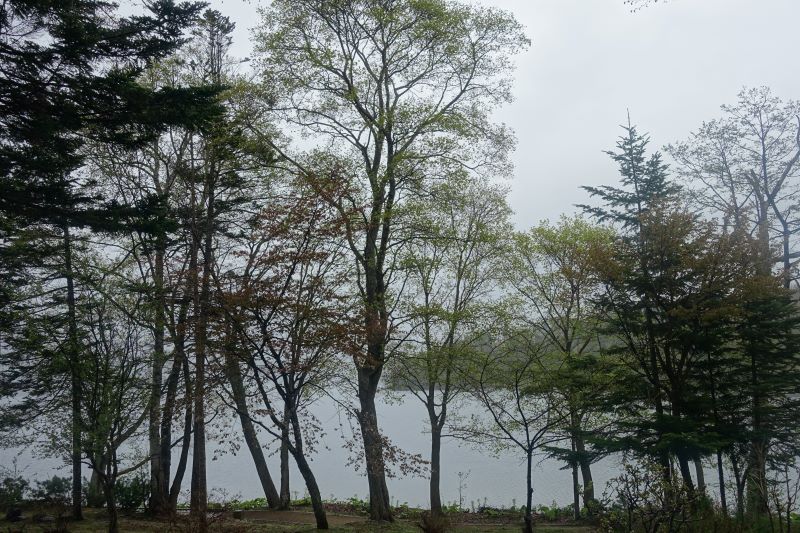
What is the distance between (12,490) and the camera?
1752cm

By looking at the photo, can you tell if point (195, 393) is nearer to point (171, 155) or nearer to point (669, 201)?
point (171, 155)

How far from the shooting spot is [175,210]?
1366 centimetres

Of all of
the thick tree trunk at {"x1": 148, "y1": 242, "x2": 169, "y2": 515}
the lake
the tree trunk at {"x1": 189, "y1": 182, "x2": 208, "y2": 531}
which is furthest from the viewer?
the lake

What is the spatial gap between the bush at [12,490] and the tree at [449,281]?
420 inches

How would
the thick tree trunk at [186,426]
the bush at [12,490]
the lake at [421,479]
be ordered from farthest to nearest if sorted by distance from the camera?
the lake at [421,479]
the bush at [12,490]
the thick tree trunk at [186,426]

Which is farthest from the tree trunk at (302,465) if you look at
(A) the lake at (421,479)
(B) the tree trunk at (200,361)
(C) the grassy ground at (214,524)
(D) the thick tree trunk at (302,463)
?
(A) the lake at (421,479)

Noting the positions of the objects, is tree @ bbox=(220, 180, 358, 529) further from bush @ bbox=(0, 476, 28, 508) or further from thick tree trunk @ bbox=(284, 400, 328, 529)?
bush @ bbox=(0, 476, 28, 508)

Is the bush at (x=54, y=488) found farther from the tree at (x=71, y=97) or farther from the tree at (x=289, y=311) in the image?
the tree at (x=71, y=97)

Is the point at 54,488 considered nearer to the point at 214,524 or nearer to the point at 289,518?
the point at 289,518

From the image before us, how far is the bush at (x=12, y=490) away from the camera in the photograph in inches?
653

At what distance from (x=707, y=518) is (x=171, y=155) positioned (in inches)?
560

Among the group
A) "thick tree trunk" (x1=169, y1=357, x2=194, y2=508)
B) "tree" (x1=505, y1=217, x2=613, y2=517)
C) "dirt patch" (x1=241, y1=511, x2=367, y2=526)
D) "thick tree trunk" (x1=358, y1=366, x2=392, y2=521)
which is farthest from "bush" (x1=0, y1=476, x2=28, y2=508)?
"tree" (x1=505, y1=217, x2=613, y2=517)

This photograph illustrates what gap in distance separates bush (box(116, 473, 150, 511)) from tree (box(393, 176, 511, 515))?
7.61m

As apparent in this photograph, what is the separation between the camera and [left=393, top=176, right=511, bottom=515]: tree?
16.8 m
